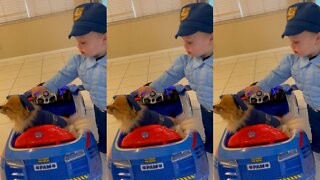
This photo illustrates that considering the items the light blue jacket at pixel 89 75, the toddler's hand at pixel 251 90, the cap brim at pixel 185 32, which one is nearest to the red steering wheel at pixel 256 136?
the toddler's hand at pixel 251 90

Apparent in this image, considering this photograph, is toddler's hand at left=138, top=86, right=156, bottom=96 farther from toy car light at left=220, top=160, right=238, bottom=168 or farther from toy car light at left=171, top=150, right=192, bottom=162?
toy car light at left=220, top=160, right=238, bottom=168

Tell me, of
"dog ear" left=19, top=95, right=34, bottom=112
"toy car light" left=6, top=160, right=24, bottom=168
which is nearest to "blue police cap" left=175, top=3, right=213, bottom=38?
"dog ear" left=19, top=95, right=34, bottom=112

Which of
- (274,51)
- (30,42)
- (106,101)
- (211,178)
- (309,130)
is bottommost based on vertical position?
(211,178)

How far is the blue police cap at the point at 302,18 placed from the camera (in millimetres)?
1561

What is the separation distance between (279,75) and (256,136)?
232mm

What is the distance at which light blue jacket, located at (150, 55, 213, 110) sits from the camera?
165 centimetres

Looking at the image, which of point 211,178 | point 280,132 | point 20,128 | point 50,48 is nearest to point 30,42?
point 50,48

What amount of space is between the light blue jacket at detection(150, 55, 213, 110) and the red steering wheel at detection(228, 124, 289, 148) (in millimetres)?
162

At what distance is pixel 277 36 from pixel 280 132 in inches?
13.3

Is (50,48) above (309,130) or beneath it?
above

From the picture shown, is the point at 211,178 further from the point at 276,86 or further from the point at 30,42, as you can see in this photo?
the point at 30,42

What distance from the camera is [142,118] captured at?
1.73m

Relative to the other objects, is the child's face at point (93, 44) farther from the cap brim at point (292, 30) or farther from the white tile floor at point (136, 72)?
the cap brim at point (292, 30)

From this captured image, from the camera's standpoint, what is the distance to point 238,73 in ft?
5.52
